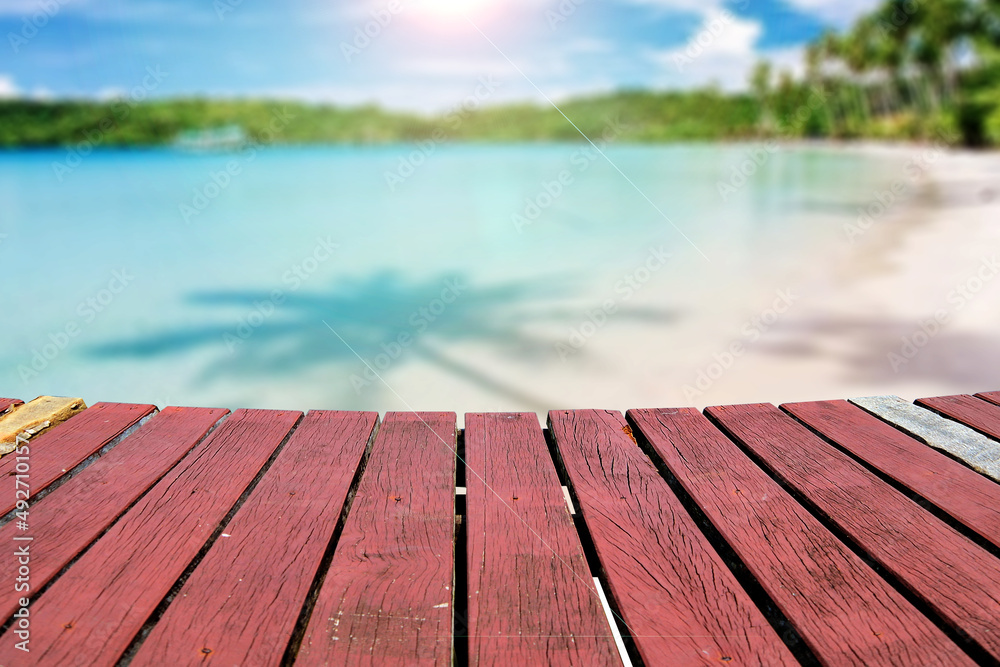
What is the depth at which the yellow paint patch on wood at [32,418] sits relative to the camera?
194 cm

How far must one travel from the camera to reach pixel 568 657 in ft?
3.61

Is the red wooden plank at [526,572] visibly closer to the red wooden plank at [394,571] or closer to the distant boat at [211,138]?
the red wooden plank at [394,571]

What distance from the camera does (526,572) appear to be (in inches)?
51.4

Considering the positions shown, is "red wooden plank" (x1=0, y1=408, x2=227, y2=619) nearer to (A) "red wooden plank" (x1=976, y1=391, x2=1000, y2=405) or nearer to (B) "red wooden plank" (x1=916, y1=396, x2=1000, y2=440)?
(B) "red wooden plank" (x1=916, y1=396, x2=1000, y2=440)

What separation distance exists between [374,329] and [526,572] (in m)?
7.21

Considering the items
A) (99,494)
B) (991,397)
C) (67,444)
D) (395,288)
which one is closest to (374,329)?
(395,288)

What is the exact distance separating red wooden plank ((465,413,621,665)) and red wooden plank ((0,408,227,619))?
0.81 meters

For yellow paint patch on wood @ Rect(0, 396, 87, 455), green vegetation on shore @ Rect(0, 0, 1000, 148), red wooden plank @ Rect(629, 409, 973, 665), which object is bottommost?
red wooden plank @ Rect(629, 409, 973, 665)

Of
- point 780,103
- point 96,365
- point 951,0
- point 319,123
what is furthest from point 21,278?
point 780,103

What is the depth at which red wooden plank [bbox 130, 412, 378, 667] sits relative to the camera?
111cm

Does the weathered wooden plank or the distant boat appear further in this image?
the distant boat

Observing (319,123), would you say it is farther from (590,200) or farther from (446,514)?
(446,514)

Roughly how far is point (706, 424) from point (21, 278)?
1281 cm

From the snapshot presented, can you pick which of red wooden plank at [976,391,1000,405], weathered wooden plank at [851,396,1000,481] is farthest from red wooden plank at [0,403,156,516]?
red wooden plank at [976,391,1000,405]
